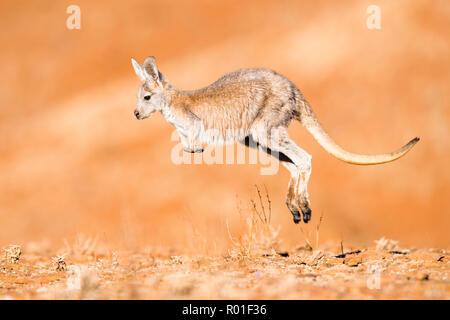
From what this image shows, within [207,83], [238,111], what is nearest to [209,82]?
[207,83]

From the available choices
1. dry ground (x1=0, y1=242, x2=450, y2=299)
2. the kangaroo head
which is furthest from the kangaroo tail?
the kangaroo head

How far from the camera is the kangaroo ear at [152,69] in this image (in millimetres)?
6930

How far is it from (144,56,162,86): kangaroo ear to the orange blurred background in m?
9.78

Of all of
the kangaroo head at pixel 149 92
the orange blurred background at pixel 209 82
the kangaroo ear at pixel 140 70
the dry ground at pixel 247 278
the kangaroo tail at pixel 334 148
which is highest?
the orange blurred background at pixel 209 82

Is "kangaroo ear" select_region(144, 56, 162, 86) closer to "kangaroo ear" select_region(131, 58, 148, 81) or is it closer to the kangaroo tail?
"kangaroo ear" select_region(131, 58, 148, 81)

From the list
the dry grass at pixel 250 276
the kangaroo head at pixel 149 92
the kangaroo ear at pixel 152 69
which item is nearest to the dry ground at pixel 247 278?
the dry grass at pixel 250 276

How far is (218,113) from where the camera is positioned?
7230 millimetres

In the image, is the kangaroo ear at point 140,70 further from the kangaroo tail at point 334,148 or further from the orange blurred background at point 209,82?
the orange blurred background at point 209,82

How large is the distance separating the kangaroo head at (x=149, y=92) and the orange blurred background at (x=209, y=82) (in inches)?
383

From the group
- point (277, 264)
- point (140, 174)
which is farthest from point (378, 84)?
point (277, 264)

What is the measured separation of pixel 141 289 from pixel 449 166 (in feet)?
56.8

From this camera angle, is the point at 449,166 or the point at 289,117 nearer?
the point at 289,117

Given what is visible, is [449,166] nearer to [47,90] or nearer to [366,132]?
[366,132]

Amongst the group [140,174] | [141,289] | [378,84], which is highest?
[378,84]
